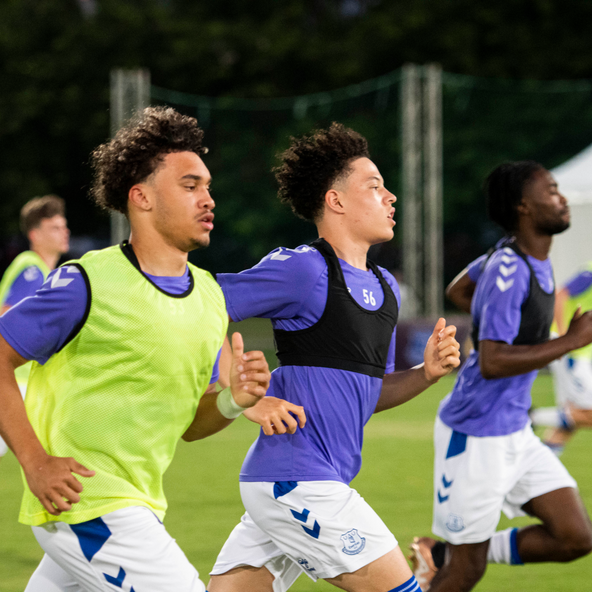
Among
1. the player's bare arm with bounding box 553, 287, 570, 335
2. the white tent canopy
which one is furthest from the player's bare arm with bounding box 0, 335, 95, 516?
the white tent canopy

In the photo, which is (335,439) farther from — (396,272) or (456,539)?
(396,272)

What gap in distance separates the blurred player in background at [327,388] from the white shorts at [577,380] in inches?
199

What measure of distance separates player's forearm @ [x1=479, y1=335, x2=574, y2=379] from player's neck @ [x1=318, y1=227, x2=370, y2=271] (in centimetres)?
96

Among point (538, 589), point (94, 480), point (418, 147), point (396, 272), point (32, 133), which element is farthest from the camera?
point (32, 133)

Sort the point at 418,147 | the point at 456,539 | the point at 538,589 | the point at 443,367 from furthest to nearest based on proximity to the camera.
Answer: the point at 418,147 < the point at 538,589 < the point at 456,539 < the point at 443,367

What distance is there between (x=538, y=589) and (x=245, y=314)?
2.97m

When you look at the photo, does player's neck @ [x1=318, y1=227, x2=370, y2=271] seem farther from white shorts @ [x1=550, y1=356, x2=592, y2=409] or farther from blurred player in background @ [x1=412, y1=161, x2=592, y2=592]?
white shorts @ [x1=550, y1=356, x2=592, y2=409]

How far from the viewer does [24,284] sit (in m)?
7.66

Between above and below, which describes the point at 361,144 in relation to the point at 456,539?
above

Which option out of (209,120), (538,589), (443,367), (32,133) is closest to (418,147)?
(209,120)

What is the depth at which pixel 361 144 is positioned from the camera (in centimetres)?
407

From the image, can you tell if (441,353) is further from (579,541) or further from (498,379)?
(579,541)

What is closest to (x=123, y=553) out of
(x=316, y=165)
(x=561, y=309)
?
(x=316, y=165)

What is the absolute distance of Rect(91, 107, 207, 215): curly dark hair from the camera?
10.7ft
